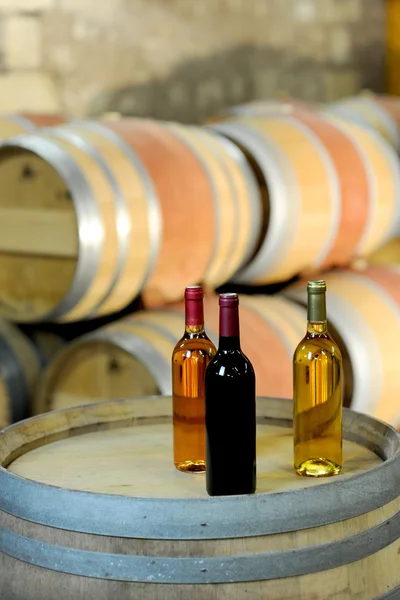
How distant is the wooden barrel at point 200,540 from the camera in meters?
1.16

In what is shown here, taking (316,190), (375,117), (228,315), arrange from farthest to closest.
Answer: (375,117), (316,190), (228,315)

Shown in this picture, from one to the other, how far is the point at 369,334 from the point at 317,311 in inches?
67.1

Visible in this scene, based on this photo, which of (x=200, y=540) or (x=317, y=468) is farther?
(x=317, y=468)

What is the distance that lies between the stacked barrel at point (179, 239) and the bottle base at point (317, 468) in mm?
1093

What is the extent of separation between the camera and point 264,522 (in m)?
1.17

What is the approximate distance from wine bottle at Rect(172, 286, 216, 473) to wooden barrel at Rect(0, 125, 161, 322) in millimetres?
1098

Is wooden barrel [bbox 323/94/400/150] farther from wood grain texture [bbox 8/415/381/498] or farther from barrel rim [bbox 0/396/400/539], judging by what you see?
barrel rim [bbox 0/396/400/539]

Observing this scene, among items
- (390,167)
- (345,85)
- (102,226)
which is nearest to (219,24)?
(345,85)

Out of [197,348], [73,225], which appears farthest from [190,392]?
[73,225]

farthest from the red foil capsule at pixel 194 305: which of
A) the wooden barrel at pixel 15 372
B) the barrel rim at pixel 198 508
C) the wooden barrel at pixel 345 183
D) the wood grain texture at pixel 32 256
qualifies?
the wooden barrel at pixel 345 183

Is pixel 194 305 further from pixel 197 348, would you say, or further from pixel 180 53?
pixel 180 53

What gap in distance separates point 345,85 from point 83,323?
3897 millimetres

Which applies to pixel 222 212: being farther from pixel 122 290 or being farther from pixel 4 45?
pixel 4 45

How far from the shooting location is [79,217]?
251cm
